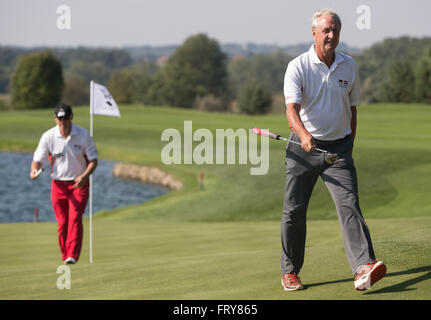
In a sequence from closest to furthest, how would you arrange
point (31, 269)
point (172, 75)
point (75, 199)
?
point (31, 269) < point (75, 199) < point (172, 75)

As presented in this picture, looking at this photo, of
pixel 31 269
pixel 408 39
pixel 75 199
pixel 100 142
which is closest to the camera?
pixel 31 269

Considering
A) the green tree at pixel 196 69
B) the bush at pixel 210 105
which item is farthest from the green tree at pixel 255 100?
the green tree at pixel 196 69

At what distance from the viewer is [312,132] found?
5.85 meters

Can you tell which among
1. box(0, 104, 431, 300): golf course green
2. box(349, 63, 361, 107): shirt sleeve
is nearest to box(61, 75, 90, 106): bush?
box(0, 104, 431, 300): golf course green

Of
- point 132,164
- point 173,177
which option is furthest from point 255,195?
point 132,164

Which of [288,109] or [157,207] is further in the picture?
[157,207]

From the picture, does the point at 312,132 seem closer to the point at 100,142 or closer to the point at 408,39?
the point at 100,142

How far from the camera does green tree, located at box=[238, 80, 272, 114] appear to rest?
291ft

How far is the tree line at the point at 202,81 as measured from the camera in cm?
8200

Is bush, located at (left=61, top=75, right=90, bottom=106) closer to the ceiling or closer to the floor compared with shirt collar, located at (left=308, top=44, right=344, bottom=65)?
closer to the floor

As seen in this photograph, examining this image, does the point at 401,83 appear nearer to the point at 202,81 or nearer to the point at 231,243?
the point at 202,81

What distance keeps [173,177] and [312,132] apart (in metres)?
25.2

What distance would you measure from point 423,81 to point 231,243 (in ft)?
227

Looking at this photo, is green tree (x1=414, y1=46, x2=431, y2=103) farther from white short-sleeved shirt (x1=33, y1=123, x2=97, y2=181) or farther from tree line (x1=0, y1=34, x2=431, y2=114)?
white short-sleeved shirt (x1=33, y1=123, x2=97, y2=181)
